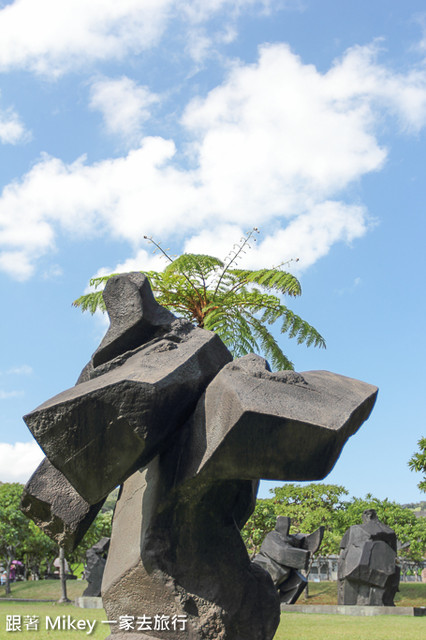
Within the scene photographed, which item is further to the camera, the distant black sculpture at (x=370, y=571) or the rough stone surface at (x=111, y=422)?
the distant black sculpture at (x=370, y=571)

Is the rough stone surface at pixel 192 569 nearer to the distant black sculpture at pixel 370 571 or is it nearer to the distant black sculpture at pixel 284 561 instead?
the distant black sculpture at pixel 370 571

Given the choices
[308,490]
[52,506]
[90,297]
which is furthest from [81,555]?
[52,506]

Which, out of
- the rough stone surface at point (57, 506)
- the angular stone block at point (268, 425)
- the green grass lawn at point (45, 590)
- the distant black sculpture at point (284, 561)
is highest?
the angular stone block at point (268, 425)

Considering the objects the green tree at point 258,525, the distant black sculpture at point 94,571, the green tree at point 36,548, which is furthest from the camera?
the green tree at point 36,548

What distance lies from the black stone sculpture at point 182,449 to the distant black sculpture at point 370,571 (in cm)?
1167

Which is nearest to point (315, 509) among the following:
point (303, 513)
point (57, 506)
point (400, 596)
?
point (303, 513)

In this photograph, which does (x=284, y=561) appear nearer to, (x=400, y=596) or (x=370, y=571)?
(x=370, y=571)

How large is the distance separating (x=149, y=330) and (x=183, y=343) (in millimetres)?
325

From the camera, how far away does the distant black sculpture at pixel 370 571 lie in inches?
568

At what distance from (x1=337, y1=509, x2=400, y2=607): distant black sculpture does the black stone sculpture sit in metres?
11.7

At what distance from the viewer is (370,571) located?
14453 mm

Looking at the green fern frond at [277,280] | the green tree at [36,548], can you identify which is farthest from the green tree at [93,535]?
the green fern frond at [277,280]

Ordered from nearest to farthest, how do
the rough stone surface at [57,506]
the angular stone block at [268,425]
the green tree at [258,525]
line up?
the angular stone block at [268,425] → the rough stone surface at [57,506] → the green tree at [258,525]

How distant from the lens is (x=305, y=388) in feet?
11.6
